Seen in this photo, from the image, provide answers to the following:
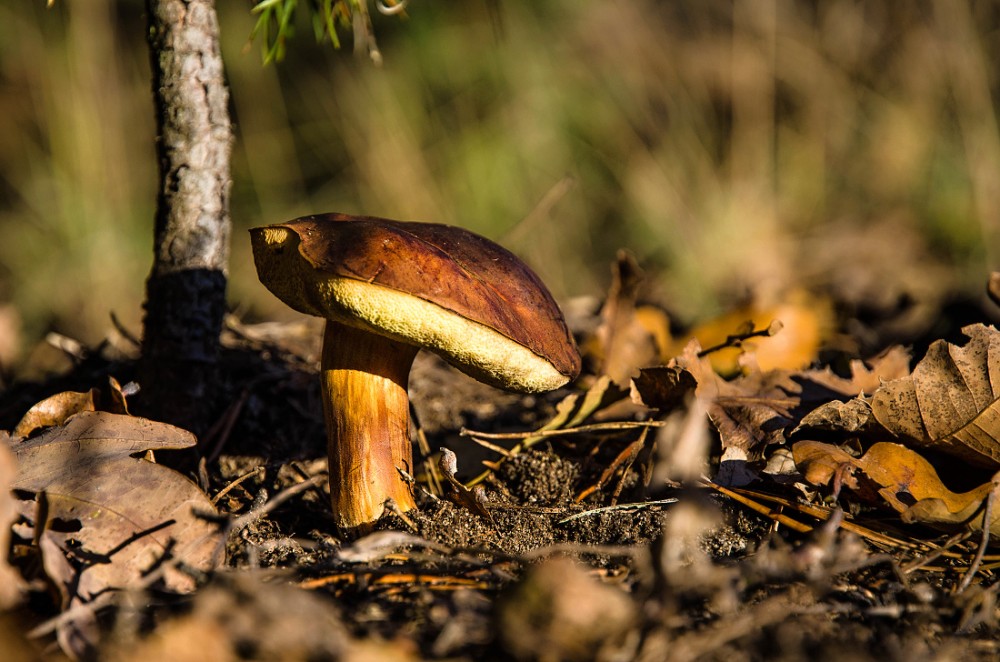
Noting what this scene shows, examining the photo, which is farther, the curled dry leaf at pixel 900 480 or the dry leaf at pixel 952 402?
the dry leaf at pixel 952 402

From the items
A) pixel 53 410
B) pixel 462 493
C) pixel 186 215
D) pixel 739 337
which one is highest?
pixel 186 215

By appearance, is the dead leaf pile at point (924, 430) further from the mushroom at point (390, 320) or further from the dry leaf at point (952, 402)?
the mushroom at point (390, 320)

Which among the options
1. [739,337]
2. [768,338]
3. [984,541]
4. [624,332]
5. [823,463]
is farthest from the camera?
[768,338]

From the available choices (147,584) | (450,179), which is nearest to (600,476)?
(147,584)

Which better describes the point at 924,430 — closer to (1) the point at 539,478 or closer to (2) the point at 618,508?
(2) the point at 618,508

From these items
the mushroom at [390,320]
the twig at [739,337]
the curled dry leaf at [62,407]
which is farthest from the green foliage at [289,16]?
the twig at [739,337]

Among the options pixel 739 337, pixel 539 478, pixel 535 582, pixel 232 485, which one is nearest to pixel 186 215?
pixel 232 485
